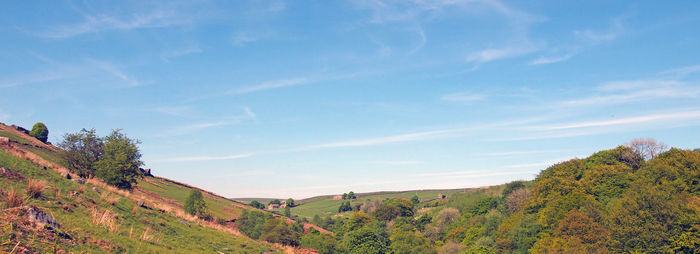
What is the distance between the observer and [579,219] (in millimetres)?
72062

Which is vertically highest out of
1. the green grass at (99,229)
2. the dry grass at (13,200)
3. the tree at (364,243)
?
the dry grass at (13,200)

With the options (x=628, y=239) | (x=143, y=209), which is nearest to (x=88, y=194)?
(x=143, y=209)

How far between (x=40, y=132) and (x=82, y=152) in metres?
99.9

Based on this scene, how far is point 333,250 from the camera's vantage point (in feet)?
417

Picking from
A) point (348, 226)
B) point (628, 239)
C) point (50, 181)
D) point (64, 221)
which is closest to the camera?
point (64, 221)

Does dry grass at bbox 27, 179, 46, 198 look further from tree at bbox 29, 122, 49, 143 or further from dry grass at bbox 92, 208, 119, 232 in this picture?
tree at bbox 29, 122, 49, 143

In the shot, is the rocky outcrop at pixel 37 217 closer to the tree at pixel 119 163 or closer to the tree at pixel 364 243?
the tree at pixel 119 163

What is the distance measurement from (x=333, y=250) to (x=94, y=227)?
11312cm

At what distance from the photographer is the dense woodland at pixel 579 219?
61009 millimetres

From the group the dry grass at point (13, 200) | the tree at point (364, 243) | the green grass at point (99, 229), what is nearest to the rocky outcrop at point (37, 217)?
the green grass at point (99, 229)

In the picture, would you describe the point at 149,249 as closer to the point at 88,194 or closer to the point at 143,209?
the point at 88,194

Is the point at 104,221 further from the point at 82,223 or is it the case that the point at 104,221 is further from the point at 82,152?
the point at 82,152

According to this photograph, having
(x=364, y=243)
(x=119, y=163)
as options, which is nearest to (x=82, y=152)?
(x=119, y=163)

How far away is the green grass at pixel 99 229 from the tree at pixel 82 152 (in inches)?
1124
